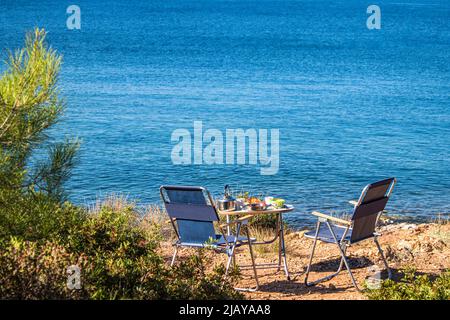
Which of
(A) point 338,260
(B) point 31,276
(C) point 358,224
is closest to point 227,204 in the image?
(C) point 358,224

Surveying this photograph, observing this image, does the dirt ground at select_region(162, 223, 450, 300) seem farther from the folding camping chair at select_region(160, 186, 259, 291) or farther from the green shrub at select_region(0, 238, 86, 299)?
the green shrub at select_region(0, 238, 86, 299)

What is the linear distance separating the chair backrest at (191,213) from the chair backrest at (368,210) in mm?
1270

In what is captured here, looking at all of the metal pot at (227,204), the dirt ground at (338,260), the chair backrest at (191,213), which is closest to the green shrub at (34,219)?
the chair backrest at (191,213)

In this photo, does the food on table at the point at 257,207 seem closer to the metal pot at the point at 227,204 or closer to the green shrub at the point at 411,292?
the metal pot at the point at 227,204

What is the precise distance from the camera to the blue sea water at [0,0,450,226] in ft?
60.2

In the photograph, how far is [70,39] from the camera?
182ft

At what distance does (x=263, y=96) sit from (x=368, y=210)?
87.4 feet

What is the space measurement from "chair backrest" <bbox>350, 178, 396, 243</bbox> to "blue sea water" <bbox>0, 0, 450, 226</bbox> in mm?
2776

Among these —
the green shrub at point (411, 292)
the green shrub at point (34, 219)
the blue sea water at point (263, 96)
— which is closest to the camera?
the green shrub at point (411, 292)

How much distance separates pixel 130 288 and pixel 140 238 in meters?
1.21

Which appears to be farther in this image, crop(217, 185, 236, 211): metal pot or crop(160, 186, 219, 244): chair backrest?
crop(217, 185, 236, 211): metal pot

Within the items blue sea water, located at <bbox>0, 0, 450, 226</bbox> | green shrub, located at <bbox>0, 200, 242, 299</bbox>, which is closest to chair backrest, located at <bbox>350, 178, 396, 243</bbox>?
green shrub, located at <bbox>0, 200, 242, 299</bbox>

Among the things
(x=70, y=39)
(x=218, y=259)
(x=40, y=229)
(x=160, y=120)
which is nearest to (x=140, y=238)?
(x=40, y=229)

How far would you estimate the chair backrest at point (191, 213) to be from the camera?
23.5 feet
